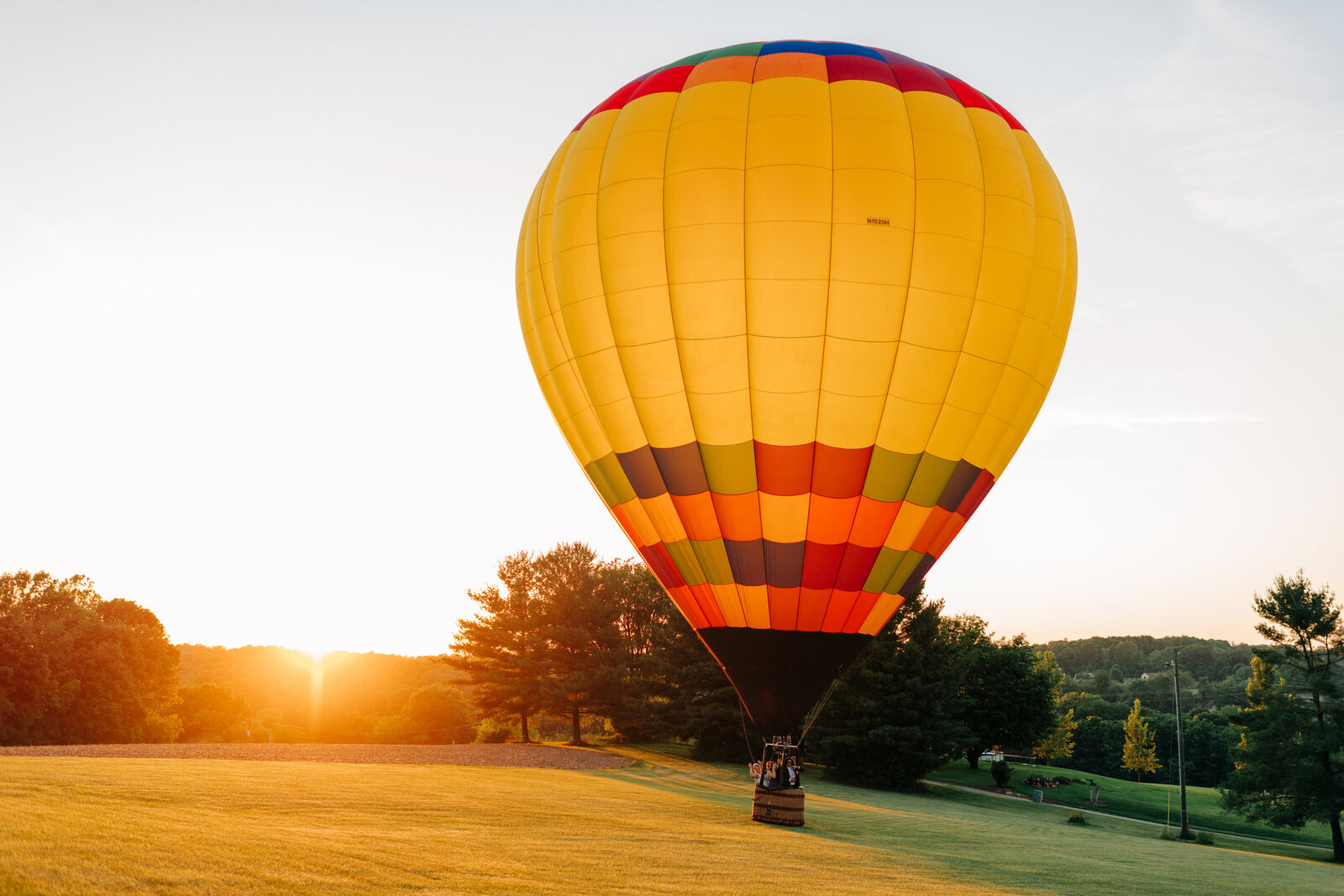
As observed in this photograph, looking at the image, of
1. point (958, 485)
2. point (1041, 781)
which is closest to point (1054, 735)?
point (1041, 781)

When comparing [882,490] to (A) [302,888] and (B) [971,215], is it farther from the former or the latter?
(A) [302,888]

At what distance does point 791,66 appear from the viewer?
11477 mm

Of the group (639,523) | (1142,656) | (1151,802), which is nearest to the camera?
(639,523)

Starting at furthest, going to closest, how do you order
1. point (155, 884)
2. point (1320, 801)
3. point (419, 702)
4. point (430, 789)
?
point (419, 702)
point (1320, 801)
point (430, 789)
point (155, 884)

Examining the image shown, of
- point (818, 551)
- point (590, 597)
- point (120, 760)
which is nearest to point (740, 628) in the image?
point (818, 551)

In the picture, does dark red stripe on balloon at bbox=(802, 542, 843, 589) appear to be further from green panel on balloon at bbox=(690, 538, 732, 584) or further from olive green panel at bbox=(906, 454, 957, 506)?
olive green panel at bbox=(906, 454, 957, 506)

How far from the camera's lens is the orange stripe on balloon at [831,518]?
11.1 meters

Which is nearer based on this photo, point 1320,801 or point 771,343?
point 771,343

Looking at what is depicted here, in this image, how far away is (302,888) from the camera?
17.9 feet

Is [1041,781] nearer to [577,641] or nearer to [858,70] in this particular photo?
[577,641]

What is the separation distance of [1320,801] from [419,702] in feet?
124

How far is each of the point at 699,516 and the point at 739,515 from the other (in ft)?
1.83

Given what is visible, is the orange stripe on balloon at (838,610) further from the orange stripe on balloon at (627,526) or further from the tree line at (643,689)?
the tree line at (643,689)

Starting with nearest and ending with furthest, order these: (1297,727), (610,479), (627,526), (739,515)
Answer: (739,515), (610,479), (627,526), (1297,727)
